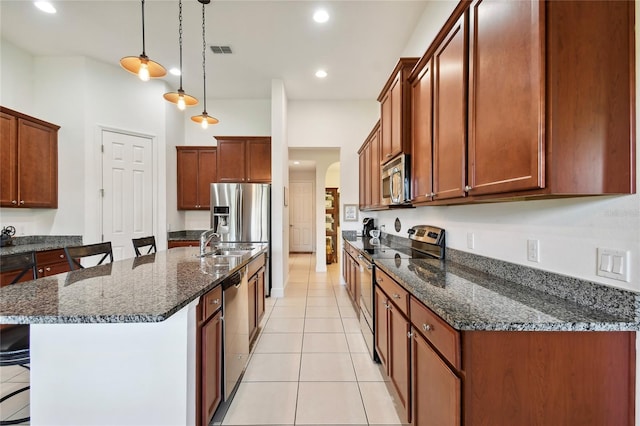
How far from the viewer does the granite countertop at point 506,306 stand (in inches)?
36.6

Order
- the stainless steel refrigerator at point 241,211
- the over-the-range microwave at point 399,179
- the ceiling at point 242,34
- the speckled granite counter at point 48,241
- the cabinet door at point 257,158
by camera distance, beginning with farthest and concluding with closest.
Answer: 1. the cabinet door at point 257,158
2. the stainless steel refrigerator at point 241,211
3. the speckled granite counter at point 48,241
4. the ceiling at point 242,34
5. the over-the-range microwave at point 399,179

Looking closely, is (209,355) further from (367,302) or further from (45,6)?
(45,6)

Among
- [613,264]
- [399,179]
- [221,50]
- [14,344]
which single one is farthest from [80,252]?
[613,264]

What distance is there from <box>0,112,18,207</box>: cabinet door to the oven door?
4110 mm

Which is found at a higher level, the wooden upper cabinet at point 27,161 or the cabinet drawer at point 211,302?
the wooden upper cabinet at point 27,161

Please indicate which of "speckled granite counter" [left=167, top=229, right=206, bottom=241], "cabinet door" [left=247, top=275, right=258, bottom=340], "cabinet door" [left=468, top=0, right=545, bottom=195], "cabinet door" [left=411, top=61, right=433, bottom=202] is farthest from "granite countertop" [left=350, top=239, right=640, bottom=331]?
"speckled granite counter" [left=167, top=229, right=206, bottom=241]

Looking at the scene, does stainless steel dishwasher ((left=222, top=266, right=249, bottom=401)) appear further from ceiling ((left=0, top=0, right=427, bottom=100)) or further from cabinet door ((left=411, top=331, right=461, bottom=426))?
ceiling ((left=0, top=0, right=427, bottom=100))

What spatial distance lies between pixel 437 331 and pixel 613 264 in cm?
67

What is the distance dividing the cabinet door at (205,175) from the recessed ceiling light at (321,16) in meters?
2.81

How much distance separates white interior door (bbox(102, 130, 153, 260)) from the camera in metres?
3.95

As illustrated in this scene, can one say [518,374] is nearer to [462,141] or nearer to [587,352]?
[587,352]

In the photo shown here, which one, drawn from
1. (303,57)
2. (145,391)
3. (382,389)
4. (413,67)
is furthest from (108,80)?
(382,389)

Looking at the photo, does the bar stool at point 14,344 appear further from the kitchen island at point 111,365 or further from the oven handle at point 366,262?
the oven handle at point 366,262

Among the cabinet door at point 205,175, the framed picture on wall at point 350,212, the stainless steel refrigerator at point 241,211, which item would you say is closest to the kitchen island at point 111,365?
the stainless steel refrigerator at point 241,211
